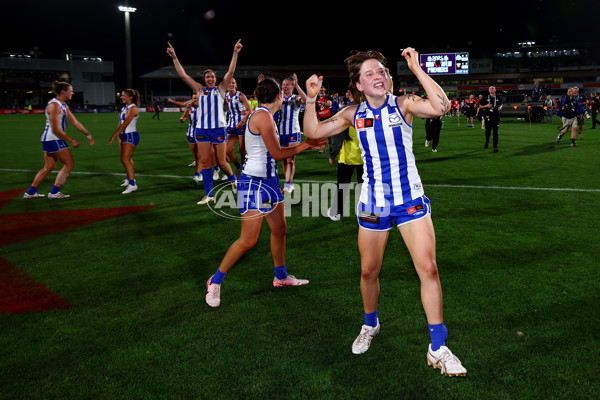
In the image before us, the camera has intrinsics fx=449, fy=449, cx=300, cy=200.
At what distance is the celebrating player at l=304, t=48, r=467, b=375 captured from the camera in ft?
9.72

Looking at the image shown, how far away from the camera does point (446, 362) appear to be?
2953 millimetres

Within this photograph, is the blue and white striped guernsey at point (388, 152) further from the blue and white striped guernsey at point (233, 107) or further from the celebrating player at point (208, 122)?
the blue and white striped guernsey at point (233, 107)

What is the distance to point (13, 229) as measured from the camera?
673cm

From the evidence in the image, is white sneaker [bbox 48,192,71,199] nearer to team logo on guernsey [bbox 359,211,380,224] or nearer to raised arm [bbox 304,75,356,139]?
raised arm [bbox 304,75,356,139]

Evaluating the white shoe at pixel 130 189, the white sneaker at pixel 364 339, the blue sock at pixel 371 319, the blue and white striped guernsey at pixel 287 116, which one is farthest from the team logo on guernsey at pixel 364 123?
the white shoe at pixel 130 189

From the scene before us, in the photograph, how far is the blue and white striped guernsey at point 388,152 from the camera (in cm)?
302

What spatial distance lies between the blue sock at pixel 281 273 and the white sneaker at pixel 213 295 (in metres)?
0.61

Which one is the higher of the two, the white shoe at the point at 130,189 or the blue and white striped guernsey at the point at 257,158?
the blue and white striped guernsey at the point at 257,158

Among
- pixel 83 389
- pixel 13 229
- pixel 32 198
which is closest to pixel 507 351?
pixel 83 389

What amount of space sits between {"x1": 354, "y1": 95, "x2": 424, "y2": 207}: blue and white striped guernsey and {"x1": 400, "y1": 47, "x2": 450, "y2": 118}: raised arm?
3.2 inches

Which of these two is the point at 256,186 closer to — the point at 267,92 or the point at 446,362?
the point at 267,92

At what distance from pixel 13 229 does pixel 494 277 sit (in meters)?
6.64

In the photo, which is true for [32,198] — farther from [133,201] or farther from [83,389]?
[83,389]

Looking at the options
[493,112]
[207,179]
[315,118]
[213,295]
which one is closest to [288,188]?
[207,179]
